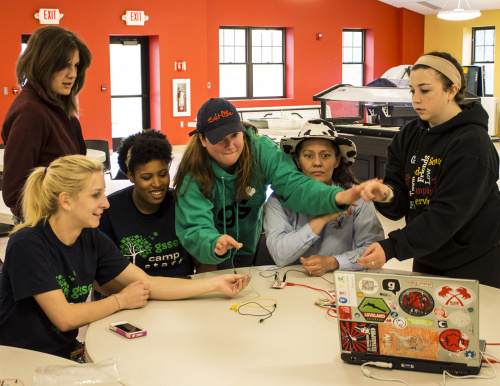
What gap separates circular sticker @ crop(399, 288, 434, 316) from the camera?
153cm

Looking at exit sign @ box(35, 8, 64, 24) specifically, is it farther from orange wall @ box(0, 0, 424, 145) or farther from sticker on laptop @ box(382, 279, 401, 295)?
sticker on laptop @ box(382, 279, 401, 295)

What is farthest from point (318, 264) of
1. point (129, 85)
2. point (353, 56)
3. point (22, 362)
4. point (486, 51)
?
point (486, 51)

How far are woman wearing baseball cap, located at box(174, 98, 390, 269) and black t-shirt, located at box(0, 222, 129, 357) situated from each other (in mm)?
451

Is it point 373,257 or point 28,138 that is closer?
point 373,257

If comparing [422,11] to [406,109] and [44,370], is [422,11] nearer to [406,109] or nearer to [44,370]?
[406,109]

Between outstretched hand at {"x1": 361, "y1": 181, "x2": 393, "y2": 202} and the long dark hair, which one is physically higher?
the long dark hair

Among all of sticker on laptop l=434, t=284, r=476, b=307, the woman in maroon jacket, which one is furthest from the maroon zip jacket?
sticker on laptop l=434, t=284, r=476, b=307

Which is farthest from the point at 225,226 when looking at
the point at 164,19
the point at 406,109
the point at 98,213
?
the point at 164,19

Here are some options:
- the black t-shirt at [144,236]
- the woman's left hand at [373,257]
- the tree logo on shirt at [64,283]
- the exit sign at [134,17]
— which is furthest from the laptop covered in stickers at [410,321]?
the exit sign at [134,17]

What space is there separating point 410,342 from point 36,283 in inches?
42.5

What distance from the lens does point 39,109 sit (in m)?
2.48

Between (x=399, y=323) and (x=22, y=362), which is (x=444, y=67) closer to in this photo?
(x=399, y=323)

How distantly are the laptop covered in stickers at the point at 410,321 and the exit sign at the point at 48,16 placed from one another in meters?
10.8

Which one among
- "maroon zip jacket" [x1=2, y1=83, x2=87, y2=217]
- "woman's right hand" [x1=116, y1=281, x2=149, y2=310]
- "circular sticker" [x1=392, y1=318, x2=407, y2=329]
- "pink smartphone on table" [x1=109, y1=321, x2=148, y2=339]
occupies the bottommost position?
"pink smartphone on table" [x1=109, y1=321, x2=148, y2=339]
